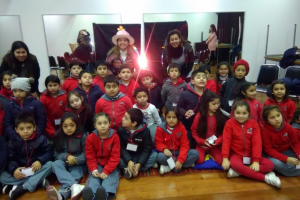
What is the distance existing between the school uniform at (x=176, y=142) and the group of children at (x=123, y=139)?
0.01 meters

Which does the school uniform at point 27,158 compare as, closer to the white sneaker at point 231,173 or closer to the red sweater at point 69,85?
the red sweater at point 69,85

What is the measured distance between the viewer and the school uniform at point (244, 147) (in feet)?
7.31

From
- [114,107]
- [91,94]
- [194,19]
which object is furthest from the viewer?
[194,19]

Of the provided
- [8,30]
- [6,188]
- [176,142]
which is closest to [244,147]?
[176,142]

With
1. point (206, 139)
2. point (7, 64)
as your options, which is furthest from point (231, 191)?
point (7, 64)

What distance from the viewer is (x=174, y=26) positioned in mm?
5047

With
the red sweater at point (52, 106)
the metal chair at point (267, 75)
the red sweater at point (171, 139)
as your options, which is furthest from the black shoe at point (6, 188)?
the metal chair at point (267, 75)

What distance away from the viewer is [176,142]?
8.23ft

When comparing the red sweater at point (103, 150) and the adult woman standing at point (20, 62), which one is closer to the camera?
the red sweater at point (103, 150)

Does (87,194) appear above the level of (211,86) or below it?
below

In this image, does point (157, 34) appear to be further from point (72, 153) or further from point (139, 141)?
point (72, 153)

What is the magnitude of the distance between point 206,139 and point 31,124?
187 centimetres

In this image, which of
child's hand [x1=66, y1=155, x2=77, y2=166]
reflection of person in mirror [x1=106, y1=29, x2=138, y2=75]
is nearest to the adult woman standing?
reflection of person in mirror [x1=106, y1=29, x2=138, y2=75]

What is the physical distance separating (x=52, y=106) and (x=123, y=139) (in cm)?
108
